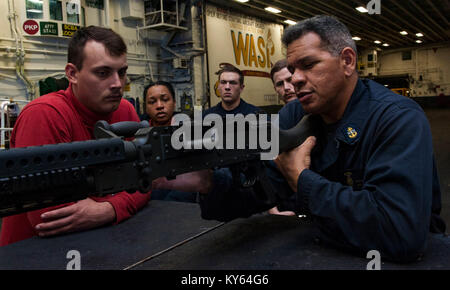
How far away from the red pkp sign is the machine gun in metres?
7.12

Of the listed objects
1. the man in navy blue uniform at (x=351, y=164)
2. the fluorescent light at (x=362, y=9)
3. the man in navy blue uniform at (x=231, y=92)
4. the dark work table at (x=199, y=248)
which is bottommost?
the dark work table at (x=199, y=248)

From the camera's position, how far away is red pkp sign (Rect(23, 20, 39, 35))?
7085 millimetres

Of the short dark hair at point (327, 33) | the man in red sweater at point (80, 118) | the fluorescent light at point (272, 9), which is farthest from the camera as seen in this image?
the fluorescent light at point (272, 9)

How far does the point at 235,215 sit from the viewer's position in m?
1.70

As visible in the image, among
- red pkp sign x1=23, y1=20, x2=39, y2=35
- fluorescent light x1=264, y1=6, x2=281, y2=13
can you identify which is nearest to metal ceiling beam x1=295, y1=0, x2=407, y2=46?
fluorescent light x1=264, y1=6, x2=281, y2=13

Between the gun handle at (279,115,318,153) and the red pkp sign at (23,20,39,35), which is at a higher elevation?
the red pkp sign at (23,20,39,35)

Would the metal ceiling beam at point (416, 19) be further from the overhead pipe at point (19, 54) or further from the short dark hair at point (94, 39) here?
the short dark hair at point (94, 39)

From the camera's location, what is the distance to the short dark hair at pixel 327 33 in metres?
1.54

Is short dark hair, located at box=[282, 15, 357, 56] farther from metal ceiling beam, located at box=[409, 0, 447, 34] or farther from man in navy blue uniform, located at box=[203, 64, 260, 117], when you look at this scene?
metal ceiling beam, located at box=[409, 0, 447, 34]

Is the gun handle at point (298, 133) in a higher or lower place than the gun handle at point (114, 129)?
lower

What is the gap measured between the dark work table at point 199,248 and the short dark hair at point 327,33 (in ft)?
2.53

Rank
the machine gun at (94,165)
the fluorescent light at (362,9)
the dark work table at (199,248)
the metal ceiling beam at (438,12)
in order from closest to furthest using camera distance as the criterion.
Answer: the machine gun at (94,165) → the dark work table at (199,248) → the fluorescent light at (362,9) → the metal ceiling beam at (438,12)

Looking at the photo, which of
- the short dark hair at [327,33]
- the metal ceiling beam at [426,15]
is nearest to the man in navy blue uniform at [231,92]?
the short dark hair at [327,33]

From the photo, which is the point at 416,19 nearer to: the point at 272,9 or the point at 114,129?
the point at 272,9
